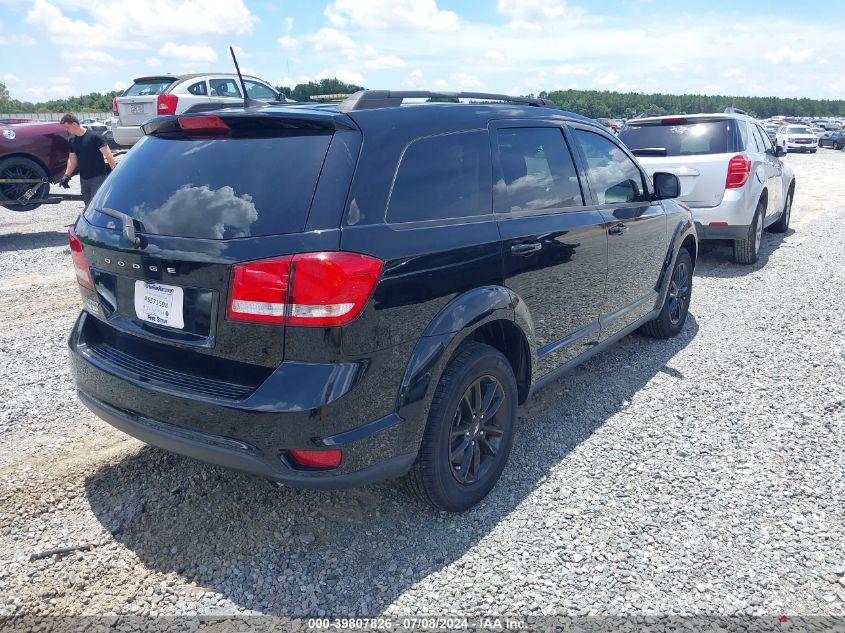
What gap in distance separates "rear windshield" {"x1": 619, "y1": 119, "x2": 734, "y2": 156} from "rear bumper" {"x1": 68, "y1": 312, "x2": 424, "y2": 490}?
665 cm

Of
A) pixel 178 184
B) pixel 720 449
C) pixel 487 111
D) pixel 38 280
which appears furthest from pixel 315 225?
pixel 38 280

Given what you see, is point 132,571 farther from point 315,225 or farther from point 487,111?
point 487,111

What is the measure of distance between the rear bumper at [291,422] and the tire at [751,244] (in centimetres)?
683

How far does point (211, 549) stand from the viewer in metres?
2.82

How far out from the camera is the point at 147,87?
47.4 feet

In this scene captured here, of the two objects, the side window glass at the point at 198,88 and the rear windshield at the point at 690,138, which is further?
the side window glass at the point at 198,88

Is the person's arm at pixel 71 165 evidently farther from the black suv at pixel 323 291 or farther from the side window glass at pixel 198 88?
the black suv at pixel 323 291

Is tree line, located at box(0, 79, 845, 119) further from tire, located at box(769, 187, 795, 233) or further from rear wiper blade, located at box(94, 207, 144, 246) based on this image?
rear wiper blade, located at box(94, 207, 144, 246)

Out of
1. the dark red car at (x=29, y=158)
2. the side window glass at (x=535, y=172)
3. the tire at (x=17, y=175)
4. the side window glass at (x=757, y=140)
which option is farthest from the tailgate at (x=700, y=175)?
the tire at (x=17, y=175)

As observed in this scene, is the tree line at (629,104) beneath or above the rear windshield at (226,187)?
above

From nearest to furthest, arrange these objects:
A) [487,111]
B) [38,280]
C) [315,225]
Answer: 1. [315,225]
2. [487,111]
3. [38,280]

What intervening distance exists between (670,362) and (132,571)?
4009mm

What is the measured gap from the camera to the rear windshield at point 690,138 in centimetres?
790

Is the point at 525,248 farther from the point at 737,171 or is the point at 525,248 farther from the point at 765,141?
the point at 765,141
